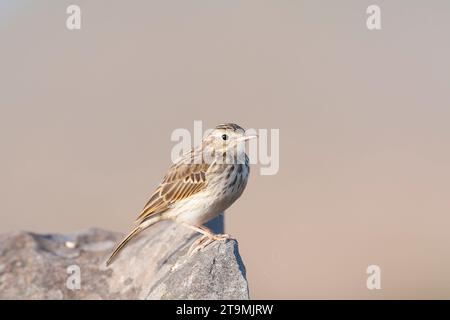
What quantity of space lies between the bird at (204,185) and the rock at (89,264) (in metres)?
0.34

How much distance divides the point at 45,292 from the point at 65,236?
2219mm

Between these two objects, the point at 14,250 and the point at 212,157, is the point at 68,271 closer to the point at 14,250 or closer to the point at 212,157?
the point at 14,250

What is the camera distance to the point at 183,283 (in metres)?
8.66

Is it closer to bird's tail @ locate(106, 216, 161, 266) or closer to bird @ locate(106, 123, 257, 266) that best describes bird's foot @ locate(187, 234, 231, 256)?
bird @ locate(106, 123, 257, 266)

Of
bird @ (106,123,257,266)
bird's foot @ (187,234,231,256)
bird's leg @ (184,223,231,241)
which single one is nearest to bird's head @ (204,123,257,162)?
bird @ (106,123,257,266)

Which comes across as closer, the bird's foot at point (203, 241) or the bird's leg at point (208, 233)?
the bird's foot at point (203, 241)

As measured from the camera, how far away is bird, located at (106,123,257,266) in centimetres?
1115

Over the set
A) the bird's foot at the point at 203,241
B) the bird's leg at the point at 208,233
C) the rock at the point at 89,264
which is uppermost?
the bird's leg at the point at 208,233

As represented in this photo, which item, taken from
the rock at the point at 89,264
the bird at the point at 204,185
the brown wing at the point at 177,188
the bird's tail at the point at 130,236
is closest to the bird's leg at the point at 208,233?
the bird at the point at 204,185

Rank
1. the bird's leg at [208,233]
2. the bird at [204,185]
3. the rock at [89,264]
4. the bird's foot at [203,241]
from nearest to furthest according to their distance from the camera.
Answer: the bird's foot at [203,241] < the bird's leg at [208,233] < the bird at [204,185] < the rock at [89,264]

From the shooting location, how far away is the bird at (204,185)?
11.1 metres

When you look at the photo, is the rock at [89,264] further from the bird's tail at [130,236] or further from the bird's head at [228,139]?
the bird's head at [228,139]

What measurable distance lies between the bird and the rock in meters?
0.34

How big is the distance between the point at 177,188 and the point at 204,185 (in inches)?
19.6
